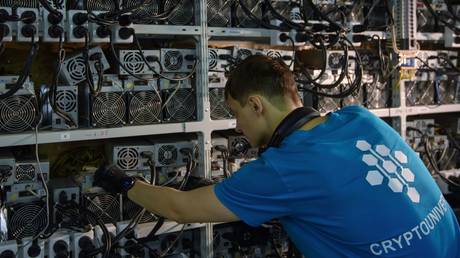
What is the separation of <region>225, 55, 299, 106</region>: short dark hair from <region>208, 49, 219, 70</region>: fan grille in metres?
0.79

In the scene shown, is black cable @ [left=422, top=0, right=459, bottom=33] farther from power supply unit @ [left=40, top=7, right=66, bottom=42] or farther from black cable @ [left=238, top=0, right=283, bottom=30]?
power supply unit @ [left=40, top=7, right=66, bottom=42]

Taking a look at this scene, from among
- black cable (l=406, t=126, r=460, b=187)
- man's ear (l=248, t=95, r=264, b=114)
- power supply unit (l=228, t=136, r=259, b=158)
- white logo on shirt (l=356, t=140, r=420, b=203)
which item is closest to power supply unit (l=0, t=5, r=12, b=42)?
man's ear (l=248, t=95, r=264, b=114)

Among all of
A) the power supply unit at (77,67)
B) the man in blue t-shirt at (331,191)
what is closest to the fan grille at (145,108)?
the power supply unit at (77,67)

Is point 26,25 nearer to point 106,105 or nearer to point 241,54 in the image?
point 106,105

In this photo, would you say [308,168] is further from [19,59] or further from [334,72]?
[19,59]

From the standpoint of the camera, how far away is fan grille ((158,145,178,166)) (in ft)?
7.60

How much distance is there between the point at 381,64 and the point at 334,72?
0.34 m

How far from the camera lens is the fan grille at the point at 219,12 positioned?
239cm

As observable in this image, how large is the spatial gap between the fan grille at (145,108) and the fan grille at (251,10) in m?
0.57

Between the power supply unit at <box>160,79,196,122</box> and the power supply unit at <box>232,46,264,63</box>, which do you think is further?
the power supply unit at <box>232,46,264,63</box>

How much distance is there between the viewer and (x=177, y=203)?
5.14 feet

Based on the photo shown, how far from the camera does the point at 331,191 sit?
137 centimetres

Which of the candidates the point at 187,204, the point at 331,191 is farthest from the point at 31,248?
the point at 331,191

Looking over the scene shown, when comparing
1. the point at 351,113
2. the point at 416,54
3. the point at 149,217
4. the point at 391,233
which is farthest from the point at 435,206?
the point at 416,54
